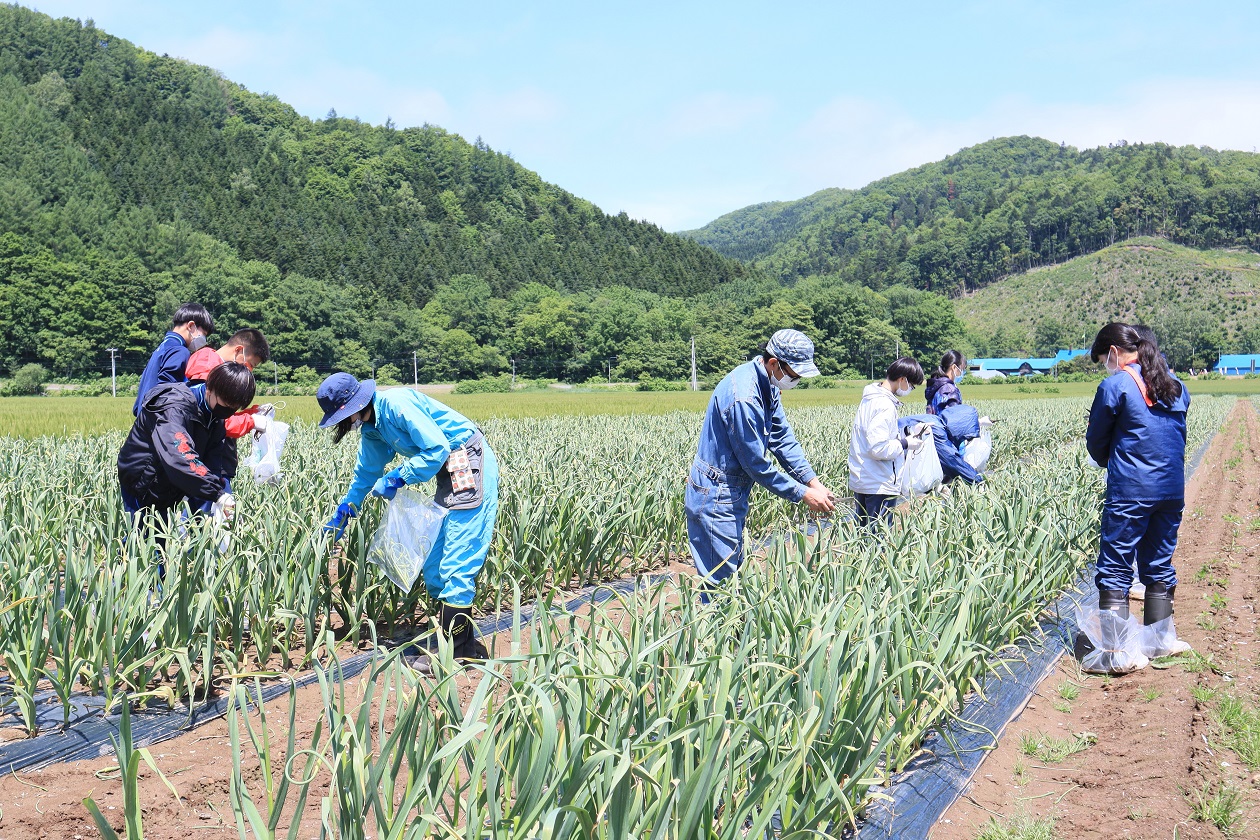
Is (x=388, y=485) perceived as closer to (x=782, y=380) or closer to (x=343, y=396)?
(x=343, y=396)

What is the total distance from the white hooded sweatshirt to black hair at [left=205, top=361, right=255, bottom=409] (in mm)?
3158

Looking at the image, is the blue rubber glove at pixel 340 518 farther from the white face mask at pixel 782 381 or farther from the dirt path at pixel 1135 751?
the dirt path at pixel 1135 751

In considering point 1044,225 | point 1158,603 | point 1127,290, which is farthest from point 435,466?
point 1044,225

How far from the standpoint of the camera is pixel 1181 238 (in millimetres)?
124500

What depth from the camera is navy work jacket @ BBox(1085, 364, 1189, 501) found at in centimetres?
374

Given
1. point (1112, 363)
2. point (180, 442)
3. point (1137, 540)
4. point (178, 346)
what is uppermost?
point (178, 346)

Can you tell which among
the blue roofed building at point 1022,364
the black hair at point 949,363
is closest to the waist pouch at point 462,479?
the black hair at point 949,363

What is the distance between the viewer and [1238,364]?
87375 millimetres

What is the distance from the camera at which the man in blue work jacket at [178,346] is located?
4.35 meters

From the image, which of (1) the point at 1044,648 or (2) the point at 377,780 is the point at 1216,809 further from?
(2) the point at 377,780

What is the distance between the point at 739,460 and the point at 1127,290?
407 feet

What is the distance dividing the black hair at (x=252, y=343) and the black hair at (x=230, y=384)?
0.82 metres

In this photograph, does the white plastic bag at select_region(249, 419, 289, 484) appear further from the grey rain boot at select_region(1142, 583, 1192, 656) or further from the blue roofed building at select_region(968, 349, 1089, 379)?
Result: the blue roofed building at select_region(968, 349, 1089, 379)

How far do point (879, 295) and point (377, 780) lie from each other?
9433 centimetres
